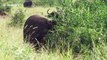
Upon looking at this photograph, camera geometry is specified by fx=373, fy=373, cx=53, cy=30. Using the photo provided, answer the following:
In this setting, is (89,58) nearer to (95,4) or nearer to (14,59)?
(14,59)

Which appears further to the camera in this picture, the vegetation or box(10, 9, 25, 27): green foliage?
box(10, 9, 25, 27): green foliage

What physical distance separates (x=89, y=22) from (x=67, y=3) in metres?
1.31

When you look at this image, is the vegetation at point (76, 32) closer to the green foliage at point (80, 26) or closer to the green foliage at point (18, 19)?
the green foliage at point (80, 26)

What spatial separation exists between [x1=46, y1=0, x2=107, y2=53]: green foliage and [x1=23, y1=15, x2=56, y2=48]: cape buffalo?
46 cm

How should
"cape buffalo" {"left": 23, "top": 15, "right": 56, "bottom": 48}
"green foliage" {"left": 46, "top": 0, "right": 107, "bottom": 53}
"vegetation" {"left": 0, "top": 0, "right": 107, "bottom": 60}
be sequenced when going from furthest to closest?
"cape buffalo" {"left": 23, "top": 15, "right": 56, "bottom": 48}, "green foliage" {"left": 46, "top": 0, "right": 107, "bottom": 53}, "vegetation" {"left": 0, "top": 0, "right": 107, "bottom": 60}

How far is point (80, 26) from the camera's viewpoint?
936 centimetres

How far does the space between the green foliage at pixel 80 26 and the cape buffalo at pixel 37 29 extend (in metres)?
0.46

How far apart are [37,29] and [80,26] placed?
71.8 inches

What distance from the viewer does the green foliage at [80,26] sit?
349 inches

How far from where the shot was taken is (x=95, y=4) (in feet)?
33.0

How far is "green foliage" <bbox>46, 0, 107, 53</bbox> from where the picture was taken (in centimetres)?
887

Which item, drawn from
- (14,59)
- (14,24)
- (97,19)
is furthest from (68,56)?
(14,24)

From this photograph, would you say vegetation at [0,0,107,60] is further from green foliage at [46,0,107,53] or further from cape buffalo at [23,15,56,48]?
cape buffalo at [23,15,56,48]

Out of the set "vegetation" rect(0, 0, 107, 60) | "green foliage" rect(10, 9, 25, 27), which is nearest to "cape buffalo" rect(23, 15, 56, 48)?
"vegetation" rect(0, 0, 107, 60)
